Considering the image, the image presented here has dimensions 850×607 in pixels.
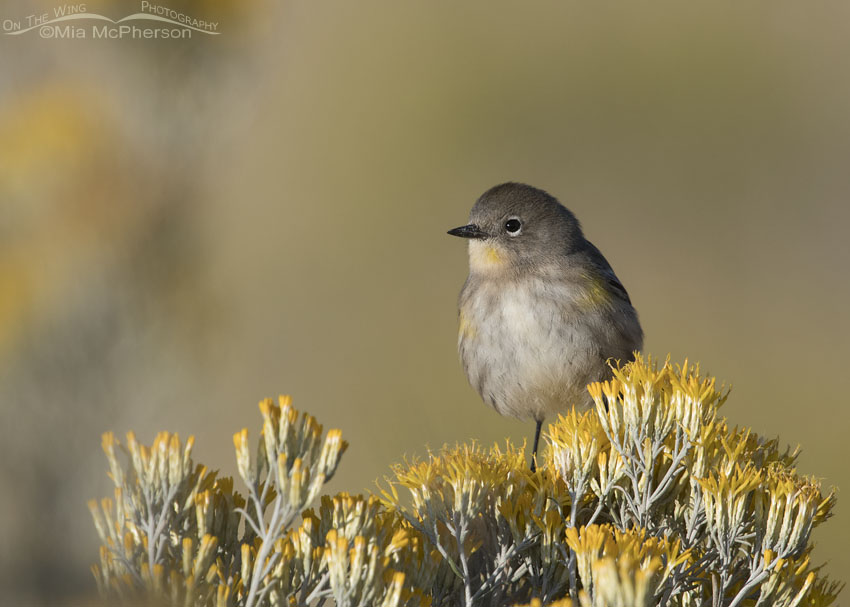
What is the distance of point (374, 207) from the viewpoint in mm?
10594

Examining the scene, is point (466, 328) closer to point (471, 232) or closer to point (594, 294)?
point (471, 232)

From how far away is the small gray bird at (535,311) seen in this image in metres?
4.17

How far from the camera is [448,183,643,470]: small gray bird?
13.7 ft

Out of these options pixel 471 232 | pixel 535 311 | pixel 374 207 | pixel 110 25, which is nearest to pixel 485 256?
pixel 471 232

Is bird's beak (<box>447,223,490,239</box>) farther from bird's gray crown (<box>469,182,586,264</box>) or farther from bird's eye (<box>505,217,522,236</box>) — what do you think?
bird's eye (<box>505,217,522,236</box>)

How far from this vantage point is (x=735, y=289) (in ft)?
32.7

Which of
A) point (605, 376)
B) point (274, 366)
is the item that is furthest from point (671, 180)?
point (605, 376)

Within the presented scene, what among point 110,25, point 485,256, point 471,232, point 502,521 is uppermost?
point 110,25

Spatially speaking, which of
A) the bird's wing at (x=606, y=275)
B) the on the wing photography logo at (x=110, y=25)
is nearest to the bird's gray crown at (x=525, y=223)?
the bird's wing at (x=606, y=275)

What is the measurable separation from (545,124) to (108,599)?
32.9 ft

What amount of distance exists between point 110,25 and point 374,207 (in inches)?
274

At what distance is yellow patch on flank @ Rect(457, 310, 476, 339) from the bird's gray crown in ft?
1.35

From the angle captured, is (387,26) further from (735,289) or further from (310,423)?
(310,423)

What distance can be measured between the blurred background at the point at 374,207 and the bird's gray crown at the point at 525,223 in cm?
138
